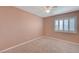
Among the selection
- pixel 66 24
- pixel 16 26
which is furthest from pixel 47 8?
pixel 16 26

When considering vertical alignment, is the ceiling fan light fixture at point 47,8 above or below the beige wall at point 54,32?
above

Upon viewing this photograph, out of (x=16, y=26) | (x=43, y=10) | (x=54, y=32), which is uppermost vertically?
(x=43, y=10)

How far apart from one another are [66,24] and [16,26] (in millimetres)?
754

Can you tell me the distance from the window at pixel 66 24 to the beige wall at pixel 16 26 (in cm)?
27

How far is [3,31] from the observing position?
1540 mm

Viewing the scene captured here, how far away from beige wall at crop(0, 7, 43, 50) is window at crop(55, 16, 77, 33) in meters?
0.27

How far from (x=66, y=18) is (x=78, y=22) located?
0.18m

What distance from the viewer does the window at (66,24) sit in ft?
5.20

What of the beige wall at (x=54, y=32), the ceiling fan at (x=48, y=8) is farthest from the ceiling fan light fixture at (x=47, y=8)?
the beige wall at (x=54, y=32)

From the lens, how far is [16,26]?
5.29 feet

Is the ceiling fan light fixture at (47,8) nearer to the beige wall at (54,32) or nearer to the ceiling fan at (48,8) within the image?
the ceiling fan at (48,8)

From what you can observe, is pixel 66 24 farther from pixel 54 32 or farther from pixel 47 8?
pixel 47 8

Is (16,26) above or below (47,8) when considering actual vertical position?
below
